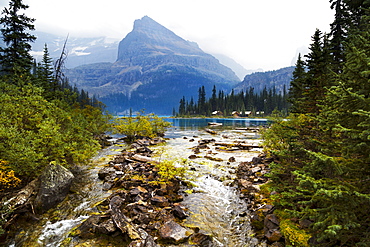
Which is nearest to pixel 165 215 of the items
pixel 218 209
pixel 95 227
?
pixel 95 227

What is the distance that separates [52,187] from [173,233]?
679 centimetres

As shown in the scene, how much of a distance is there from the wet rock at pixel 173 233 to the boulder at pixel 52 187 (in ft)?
19.9

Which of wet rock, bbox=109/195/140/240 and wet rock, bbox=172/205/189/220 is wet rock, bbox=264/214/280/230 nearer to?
wet rock, bbox=172/205/189/220

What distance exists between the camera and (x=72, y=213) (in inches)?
353

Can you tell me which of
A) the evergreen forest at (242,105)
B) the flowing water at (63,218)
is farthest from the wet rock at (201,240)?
the evergreen forest at (242,105)

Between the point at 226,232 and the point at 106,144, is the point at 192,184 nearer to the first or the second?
the point at 226,232

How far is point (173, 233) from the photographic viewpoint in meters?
7.22

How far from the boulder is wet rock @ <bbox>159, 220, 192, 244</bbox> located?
6.06 metres

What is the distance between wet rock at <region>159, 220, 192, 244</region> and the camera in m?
7.00

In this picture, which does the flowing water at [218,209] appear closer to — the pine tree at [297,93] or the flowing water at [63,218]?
the flowing water at [63,218]

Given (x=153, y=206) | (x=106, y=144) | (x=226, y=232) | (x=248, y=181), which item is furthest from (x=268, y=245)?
(x=106, y=144)

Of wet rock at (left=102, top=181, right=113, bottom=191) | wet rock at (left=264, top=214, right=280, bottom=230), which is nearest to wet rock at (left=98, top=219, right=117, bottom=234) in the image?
Result: wet rock at (left=102, top=181, right=113, bottom=191)

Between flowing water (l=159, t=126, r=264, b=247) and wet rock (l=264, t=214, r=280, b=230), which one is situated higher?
wet rock (l=264, t=214, r=280, b=230)

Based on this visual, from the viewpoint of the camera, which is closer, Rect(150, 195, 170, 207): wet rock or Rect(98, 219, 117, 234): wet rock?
Rect(98, 219, 117, 234): wet rock
